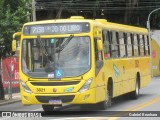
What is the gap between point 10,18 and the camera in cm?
2138

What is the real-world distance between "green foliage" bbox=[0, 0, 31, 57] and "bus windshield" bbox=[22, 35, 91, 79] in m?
4.79

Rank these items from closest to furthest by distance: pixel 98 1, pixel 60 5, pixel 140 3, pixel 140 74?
pixel 140 74, pixel 60 5, pixel 98 1, pixel 140 3

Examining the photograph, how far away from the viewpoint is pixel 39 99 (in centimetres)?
1526

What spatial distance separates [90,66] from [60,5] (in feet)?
127

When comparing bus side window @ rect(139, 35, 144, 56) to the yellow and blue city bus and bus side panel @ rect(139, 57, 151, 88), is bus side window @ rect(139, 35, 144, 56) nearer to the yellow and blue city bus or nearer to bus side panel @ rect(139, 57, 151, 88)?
bus side panel @ rect(139, 57, 151, 88)

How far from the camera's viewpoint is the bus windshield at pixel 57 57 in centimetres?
1523

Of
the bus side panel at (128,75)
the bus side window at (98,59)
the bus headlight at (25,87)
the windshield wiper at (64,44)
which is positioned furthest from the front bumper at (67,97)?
the bus side panel at (128,75)

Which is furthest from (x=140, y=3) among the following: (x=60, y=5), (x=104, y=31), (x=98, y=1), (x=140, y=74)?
(x=104, y=31)

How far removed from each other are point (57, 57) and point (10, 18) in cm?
662

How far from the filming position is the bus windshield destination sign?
15.7m

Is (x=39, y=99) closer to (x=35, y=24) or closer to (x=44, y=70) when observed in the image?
(x=44, y=70)

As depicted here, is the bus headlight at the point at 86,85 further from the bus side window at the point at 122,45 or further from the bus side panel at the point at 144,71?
the bus side panel at the point at 144,71

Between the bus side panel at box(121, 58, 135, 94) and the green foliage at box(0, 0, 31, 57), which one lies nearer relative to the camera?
the bus side panel at box(121, 58, 135, 94)

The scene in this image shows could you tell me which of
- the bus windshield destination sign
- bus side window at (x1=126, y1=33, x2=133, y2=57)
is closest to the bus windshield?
the bus windshield destination sign
